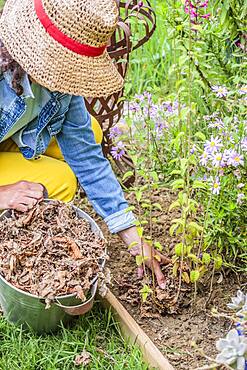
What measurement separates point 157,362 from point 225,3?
1412 millimetres

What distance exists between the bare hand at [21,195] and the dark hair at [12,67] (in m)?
0.40

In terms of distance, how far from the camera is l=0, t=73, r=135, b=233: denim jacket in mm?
2611

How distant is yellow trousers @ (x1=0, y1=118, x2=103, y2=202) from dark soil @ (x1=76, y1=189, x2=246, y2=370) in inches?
15.1

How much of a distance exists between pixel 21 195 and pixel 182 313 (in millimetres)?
734

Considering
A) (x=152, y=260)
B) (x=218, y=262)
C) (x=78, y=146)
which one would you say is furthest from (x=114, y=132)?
(x=218, y=262)

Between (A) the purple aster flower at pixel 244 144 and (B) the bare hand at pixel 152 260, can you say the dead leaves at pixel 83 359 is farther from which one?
(A) the purple aster flower at pixel 244 144

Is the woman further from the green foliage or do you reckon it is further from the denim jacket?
the green foliage

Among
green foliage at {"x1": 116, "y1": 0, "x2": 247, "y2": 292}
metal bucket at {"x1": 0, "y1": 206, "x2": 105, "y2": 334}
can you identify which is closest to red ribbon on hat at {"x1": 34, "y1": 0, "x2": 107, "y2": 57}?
green foliage at {"x1": 116, "y1": 0, "x2": 247, "y2": 292}

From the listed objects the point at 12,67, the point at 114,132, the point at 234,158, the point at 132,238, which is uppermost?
the point at 12,67

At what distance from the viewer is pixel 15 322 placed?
8.25 feet

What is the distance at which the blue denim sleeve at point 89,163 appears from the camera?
8.78ft

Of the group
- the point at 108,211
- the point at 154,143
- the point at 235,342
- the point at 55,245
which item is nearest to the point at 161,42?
the point at 154,143

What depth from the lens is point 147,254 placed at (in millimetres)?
2555

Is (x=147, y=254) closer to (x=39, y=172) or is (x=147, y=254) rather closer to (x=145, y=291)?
(x=145, y=291)
